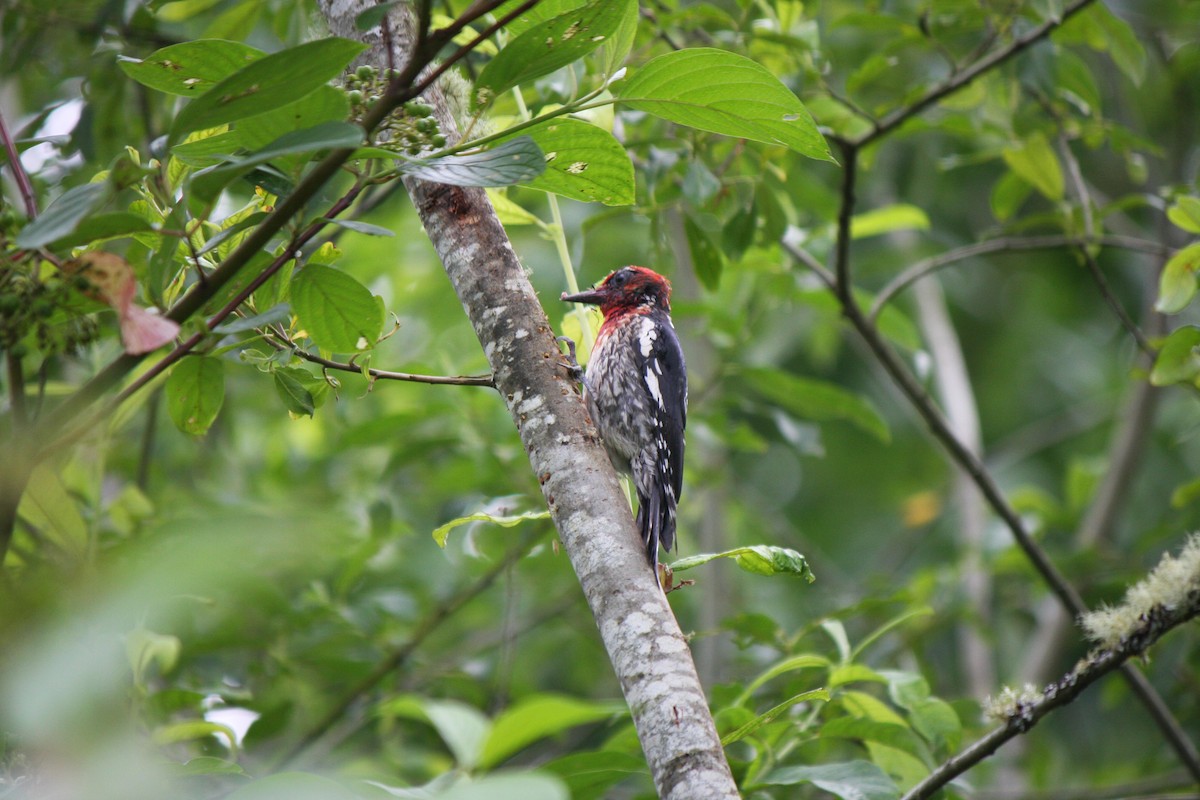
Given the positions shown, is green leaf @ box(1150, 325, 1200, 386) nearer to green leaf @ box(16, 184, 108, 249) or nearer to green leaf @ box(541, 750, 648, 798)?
green leaf @ box(541, 750, 648, 798)

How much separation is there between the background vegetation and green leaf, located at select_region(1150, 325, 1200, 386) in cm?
1

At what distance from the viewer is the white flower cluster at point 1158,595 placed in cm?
190

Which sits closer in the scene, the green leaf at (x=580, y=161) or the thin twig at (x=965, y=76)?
the green leaf at (x=580, y=161)

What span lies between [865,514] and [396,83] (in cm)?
869

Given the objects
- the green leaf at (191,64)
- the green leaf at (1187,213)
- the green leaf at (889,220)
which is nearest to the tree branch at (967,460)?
the green leaf at (889,220)

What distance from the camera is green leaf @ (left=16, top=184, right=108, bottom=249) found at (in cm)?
123

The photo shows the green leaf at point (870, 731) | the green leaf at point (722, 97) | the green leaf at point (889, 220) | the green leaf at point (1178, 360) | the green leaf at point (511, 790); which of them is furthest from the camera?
the green leaf at point (889, 220)

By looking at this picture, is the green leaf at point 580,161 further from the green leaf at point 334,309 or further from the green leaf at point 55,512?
the green leaf at point 55,512

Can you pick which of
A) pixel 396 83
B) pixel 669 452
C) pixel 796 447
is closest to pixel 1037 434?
pixel 796 447

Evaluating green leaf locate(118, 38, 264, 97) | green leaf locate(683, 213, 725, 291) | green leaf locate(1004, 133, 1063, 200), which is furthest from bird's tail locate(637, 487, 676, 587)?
green leaf locate(118, 38, 264, 97)

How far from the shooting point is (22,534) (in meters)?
2.94

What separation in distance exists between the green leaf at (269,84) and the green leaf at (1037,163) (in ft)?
9.31

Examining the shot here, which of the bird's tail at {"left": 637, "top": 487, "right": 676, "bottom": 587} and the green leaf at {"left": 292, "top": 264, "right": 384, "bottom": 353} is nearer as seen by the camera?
the green leaf at {"left": 292, "top": 264, "right": 384, "bottom": 353}

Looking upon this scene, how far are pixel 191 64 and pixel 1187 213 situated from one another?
2.27 metres
